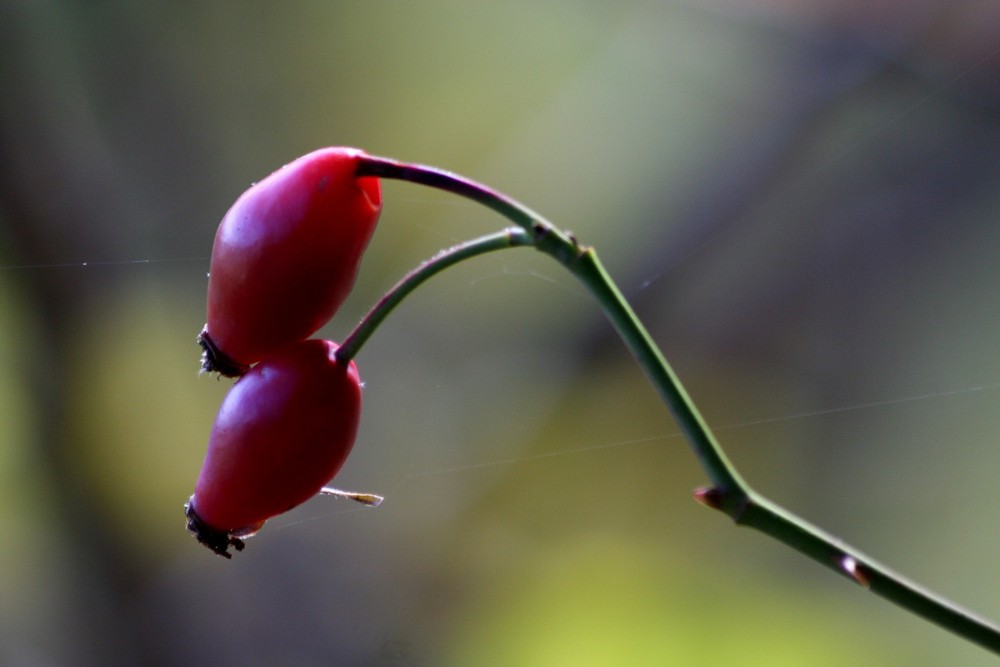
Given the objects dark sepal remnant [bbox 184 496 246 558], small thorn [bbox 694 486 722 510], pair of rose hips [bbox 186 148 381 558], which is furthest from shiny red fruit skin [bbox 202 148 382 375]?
small thorn [bbox 694 486 722 510]

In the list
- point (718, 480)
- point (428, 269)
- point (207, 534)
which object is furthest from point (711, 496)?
point (207, 534)

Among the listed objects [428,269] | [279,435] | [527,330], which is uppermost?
[428,269]

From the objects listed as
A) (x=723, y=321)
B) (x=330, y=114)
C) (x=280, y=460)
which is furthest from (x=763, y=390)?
(x=280, y=460)

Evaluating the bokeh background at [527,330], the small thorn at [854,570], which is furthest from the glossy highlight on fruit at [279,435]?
the bokeh background at [527,330]

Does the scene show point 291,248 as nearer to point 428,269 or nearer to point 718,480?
point 428,269

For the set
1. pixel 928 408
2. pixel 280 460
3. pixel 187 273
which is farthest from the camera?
pixel 187 273

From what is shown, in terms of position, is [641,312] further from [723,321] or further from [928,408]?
[928,408]

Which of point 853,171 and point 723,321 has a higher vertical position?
point 853,171
